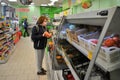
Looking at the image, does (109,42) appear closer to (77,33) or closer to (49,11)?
(77,33)

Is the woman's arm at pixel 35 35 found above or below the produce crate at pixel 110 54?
below

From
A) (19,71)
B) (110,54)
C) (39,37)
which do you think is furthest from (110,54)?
(19,71)

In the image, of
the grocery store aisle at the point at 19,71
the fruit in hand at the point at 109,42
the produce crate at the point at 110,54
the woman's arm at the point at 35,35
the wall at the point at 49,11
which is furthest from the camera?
the wall at the point at 49,11

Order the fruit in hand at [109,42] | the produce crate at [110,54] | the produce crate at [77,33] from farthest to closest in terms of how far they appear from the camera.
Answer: the produce crate at [77,33]
the fruit in hand at [109,42]
the produce crate at [110,54]

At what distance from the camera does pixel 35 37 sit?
16.1 feet

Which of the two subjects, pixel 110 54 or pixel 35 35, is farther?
pixel 35 35

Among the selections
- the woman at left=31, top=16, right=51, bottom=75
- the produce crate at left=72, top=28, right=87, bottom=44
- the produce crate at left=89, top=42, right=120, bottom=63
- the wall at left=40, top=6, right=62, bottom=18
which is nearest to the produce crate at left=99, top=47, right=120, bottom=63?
the produce crate at left=89, top=42, right=120, bottom=63

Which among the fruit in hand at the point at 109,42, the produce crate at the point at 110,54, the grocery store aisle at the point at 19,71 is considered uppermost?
the fruit in hand at the point at 109,42

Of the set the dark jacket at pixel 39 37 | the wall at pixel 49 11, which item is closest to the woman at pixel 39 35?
the dark jacket at pixel 39 37

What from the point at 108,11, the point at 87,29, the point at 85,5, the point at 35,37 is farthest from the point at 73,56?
the point at 85,5

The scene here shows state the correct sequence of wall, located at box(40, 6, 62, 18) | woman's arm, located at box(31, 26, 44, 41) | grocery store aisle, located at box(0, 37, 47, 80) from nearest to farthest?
woman's arm, located at box(31, 26, 44, 41) → grocery store aisle, located at box(0, 37, 47, 80) → wall, located at box(40, 6, 62, 18)

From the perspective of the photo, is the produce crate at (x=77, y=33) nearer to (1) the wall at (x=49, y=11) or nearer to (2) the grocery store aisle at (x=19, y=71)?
(2) the grocery store aisle at (x=19, y=71)

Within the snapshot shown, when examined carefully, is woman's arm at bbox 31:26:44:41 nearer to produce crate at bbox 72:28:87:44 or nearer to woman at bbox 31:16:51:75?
woman at bbox 31:16:51:75

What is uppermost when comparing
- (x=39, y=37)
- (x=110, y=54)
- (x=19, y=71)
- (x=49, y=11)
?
(x=49, y=11)
